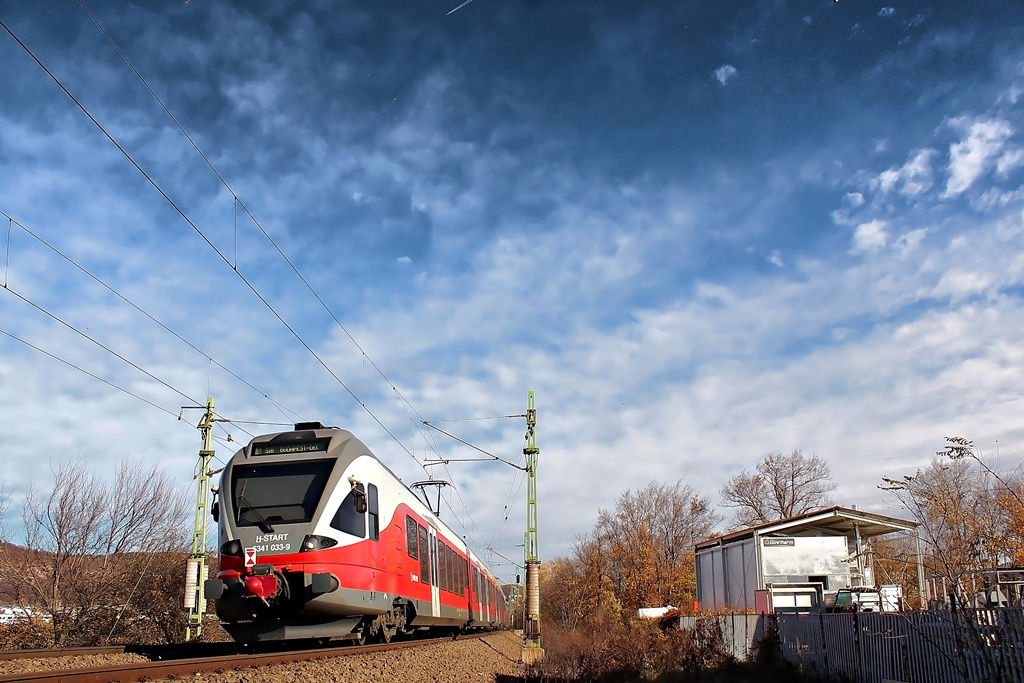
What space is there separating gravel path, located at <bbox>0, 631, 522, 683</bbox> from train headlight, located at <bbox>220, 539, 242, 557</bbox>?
181 centimetres

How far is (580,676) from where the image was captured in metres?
17.7

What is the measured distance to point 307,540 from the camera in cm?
1208

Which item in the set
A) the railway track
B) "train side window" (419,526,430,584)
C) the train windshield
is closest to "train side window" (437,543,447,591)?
"train side window" (419,526,430,584)

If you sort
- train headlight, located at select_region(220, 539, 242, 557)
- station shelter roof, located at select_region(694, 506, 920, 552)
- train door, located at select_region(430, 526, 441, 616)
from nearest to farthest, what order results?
train headlight, located at select_region(220, 539, 242, 557) → train door, located at select_region(430, 526, 441, 616) → station shelter roof, located at select_region(694, 506, 920, 552)

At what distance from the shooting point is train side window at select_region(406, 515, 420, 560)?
52.0 ft

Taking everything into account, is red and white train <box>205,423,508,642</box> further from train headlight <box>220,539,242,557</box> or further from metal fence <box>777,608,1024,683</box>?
metal fence <box>777,608,1024,683</box>

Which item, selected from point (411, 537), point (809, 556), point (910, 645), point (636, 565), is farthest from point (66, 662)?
point (636, 565)

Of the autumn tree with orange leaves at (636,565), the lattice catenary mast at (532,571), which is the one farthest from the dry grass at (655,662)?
the autumn tree with orange leaves at (636,565)

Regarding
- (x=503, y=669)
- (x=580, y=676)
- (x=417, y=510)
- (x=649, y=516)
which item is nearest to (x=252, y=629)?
(x=417, y=510)

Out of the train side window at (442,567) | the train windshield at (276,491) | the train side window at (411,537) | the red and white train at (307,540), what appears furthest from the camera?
the train side window at (442,567)

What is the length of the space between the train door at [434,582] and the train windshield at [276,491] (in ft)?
21.4

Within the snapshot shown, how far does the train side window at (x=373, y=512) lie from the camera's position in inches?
525

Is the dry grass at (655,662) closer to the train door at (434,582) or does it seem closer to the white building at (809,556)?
the train door at (434,582)

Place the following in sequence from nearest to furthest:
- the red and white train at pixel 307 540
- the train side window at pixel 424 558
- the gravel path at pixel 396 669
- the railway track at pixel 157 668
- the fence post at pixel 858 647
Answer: the railway track at pixel 157 668, the gravel path at pixel 396 669, the red and white train at pixel 307 540, the fence post at pixel 858 647, the train side window at pixel 424 558
